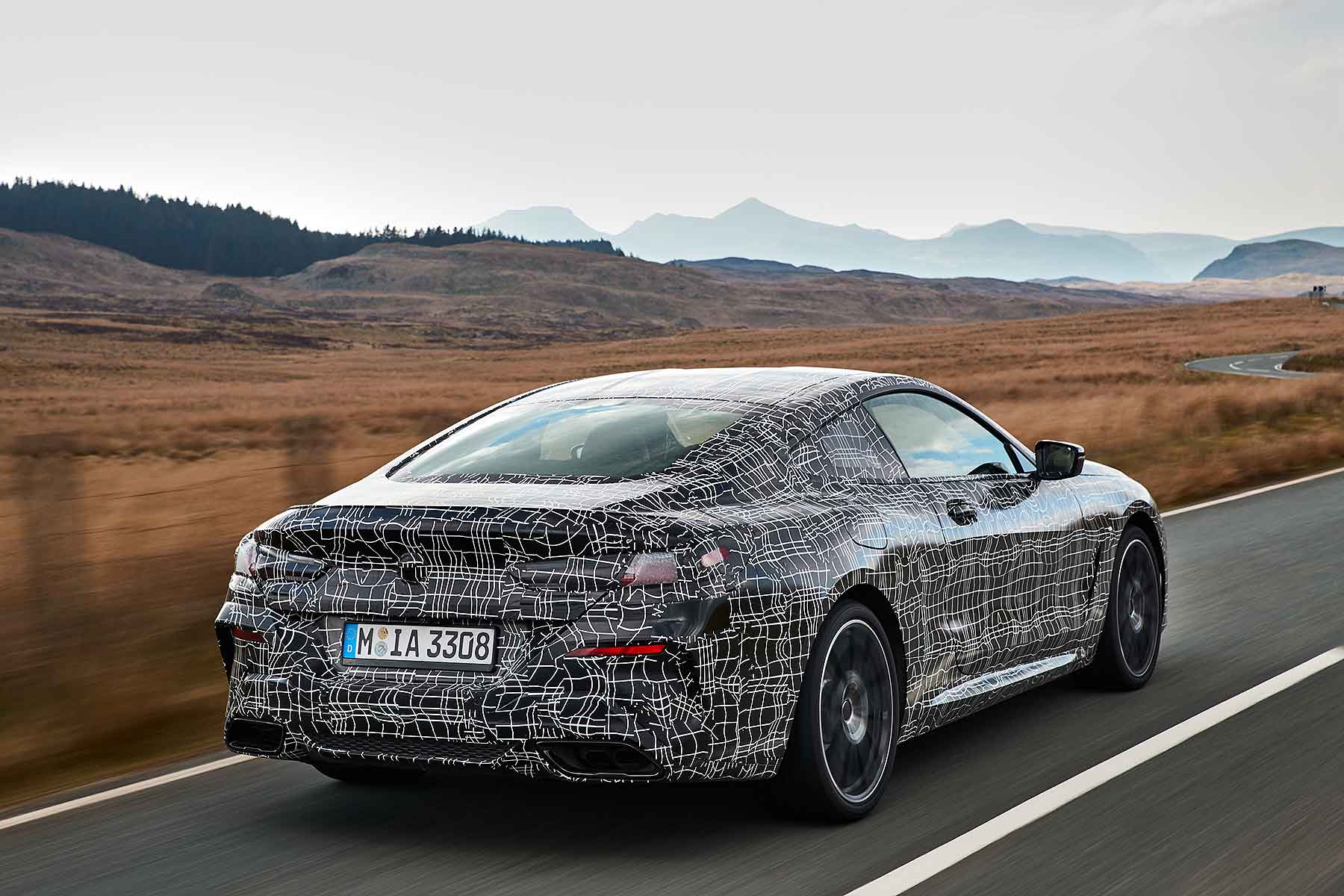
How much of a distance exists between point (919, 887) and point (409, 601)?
1.58m

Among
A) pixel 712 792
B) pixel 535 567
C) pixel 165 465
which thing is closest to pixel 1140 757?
pixel 712 792

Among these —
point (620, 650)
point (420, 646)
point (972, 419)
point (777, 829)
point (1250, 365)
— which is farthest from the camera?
point (1250, 365)

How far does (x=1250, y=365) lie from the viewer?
5750cm

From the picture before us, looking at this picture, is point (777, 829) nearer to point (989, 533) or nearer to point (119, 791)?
point (989, 533)

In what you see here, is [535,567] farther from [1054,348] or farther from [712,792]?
[1054,348]

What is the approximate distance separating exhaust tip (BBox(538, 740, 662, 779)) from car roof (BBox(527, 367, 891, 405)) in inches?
56.4

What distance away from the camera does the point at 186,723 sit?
7.16 meters

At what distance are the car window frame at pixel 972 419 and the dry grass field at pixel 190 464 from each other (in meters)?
2.99

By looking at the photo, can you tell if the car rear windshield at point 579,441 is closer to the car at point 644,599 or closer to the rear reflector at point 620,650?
the car at point 644,599

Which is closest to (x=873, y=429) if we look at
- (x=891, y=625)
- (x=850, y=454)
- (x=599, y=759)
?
(x=850, y=454)

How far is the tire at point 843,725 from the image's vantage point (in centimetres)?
486

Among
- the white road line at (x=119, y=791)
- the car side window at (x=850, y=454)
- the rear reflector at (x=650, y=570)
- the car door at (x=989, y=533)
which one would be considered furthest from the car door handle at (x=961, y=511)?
the white road line at (x=119, y=791)

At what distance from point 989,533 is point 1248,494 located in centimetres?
1060

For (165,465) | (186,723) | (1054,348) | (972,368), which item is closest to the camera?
(186,723)
